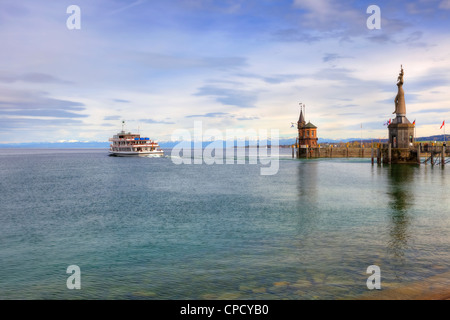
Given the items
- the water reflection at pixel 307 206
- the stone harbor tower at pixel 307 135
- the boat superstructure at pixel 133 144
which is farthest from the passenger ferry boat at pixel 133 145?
the water reflection at pixel 307 206

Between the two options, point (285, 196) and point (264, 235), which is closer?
point (264, 235)

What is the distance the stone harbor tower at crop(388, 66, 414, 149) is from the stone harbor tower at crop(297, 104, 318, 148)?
38500 millimetres

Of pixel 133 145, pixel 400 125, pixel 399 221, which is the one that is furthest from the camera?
pixel 133 145

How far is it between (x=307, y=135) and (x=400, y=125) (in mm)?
43449

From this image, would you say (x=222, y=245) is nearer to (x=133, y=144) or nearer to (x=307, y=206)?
(x=307, y=206)

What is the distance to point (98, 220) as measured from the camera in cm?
2770

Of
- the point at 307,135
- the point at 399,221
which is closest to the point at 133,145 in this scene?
the point at 307,135

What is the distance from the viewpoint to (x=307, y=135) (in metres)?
116

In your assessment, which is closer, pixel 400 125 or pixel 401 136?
pixel 400 125
